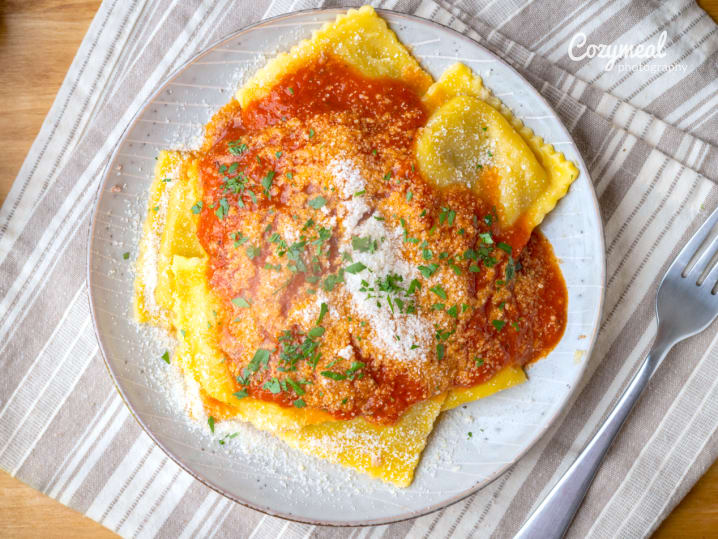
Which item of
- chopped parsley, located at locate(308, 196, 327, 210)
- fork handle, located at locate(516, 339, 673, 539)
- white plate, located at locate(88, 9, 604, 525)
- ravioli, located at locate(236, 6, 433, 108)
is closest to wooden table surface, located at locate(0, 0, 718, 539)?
white plate, located at locate(88, 9, 604, 525)

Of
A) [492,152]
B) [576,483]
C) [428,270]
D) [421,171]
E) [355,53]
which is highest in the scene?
[355,53]

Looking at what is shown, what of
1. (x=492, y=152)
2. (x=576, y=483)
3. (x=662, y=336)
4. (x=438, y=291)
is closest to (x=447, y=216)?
(x=438, y=291)

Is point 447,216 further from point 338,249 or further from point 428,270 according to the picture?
point 338,249

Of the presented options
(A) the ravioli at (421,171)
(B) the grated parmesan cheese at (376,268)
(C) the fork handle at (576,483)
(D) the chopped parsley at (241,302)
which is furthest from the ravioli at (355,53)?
(C) the fork handle at (576,483)

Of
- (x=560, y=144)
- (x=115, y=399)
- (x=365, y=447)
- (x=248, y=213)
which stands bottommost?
(x=115, y=399)

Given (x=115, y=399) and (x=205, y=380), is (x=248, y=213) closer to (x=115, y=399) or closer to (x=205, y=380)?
(x=205, y=380)


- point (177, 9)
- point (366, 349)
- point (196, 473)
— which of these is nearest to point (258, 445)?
point (196, 473)

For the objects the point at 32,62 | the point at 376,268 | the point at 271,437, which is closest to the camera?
the point at 376,268
